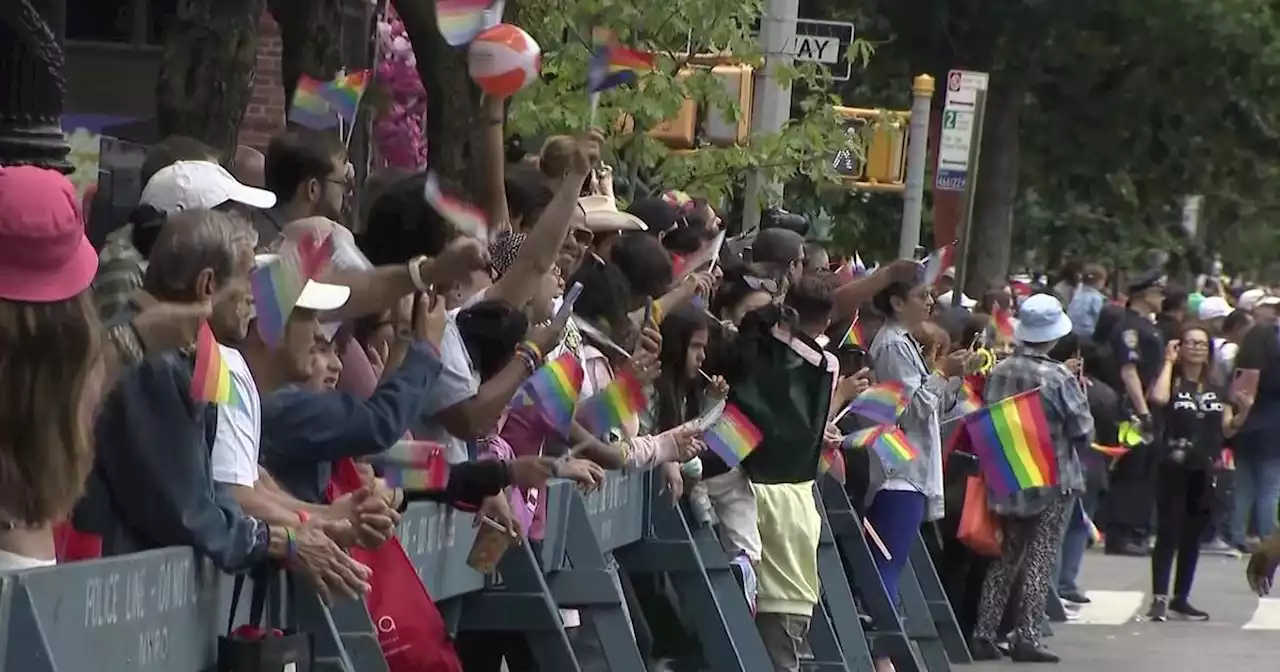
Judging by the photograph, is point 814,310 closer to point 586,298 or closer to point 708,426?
point 708,426

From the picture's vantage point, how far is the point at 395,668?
231 inches

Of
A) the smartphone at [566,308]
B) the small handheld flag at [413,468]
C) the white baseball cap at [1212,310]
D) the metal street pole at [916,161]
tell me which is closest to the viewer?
the small handheld flag at [413,468]

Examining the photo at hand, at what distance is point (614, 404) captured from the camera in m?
7.60

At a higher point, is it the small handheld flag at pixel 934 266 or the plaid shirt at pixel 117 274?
the plaid shirt at pixel 117 274

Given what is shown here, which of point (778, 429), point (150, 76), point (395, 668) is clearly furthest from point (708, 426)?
point (150, 76)

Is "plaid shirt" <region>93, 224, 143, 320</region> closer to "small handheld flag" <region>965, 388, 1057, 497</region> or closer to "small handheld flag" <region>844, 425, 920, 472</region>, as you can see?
"small handheld flag" <region>844, 425, 920, 472</region>

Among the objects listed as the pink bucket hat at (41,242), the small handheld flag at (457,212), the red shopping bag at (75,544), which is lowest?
the red shopping bag at (75,544)

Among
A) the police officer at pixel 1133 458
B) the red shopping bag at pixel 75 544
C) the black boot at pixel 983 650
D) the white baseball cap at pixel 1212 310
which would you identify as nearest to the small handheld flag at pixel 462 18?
the red shopping bag at pixel 75 544

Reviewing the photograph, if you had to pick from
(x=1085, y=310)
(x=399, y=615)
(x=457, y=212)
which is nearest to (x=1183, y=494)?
(x=1085, y=310)

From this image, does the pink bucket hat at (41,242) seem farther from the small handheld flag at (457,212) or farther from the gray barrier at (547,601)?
the small handheld flag at (457,212)

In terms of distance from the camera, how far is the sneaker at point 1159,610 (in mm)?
15570

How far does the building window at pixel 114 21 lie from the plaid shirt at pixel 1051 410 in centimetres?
949

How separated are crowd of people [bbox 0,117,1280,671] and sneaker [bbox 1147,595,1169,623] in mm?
1783

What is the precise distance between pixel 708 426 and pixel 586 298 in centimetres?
97
